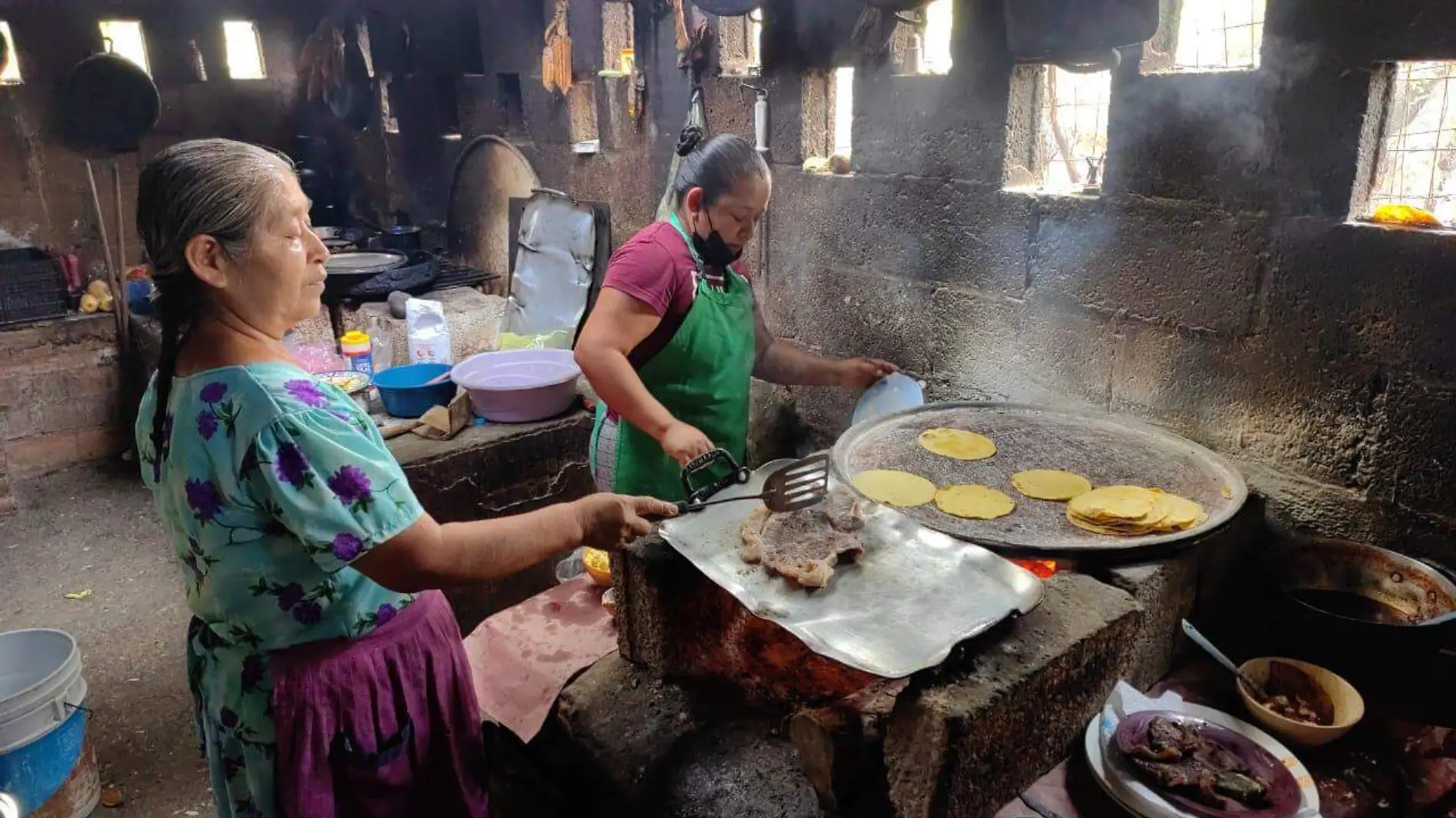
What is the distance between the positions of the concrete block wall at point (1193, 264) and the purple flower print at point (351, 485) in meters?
2.53

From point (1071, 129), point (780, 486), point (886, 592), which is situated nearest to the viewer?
point (886, 592)

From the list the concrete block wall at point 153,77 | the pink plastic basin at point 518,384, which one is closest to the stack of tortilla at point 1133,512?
the pink plastic basin at point 518,384

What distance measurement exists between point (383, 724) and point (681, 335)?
60.0 inches

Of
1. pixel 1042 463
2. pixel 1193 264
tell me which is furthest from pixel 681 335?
pixel 1193 264

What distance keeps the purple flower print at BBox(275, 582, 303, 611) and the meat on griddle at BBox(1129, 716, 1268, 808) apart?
185cm

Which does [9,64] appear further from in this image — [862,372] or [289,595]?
[289,595]

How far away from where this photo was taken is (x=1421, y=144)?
2.55 m

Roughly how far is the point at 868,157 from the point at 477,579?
110 inches

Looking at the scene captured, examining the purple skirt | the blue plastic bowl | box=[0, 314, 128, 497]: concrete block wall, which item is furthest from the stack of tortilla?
box=[0, 314, 128, 497]: concrete block wall

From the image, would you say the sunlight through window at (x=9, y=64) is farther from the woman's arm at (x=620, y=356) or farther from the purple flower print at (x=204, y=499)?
the purple flower print at (x=204, y=499)

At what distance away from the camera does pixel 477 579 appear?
70.9 inches

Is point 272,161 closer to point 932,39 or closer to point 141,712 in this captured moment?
point 932,39

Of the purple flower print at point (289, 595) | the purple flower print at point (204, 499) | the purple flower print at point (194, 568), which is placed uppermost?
the purple flower print at point (204, 499)

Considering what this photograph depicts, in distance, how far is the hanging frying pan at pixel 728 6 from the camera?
3.88m
